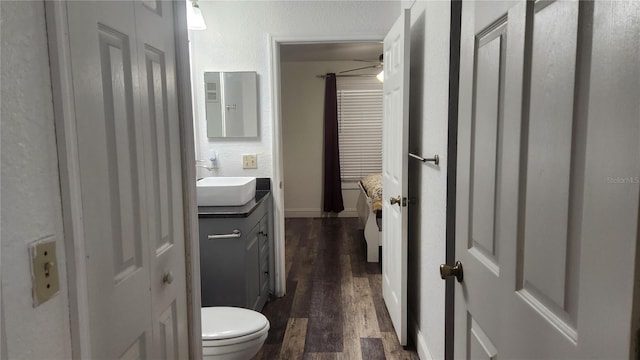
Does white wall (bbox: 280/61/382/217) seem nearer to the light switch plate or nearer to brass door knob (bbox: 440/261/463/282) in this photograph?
brass door knob (bbox: 440/261/463/282)

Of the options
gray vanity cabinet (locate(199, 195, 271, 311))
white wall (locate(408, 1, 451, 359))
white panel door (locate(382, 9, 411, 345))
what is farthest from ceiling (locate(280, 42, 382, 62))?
gray vanity cabinet (locate(199, 195, 271, 311))

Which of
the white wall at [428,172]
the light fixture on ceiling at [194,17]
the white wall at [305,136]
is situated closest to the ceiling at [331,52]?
the white wall at [305,136]

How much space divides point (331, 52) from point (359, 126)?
4.07 feet

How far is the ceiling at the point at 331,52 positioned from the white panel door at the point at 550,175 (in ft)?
13.5

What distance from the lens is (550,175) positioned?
725 mm

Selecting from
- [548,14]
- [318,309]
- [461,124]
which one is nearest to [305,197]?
[318,309]

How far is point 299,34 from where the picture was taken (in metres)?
3.06

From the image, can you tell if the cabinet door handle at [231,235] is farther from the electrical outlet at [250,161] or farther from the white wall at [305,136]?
the white wall at [305,136]

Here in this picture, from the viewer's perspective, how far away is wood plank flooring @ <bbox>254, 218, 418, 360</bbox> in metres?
2.50

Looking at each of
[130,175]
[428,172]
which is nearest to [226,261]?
[428,172]

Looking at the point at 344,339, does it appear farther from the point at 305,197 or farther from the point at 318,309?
the point at 305,197

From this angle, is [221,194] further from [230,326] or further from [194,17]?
[194,17]

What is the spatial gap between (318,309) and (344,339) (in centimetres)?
49

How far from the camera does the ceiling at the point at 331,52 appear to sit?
5077 mm
